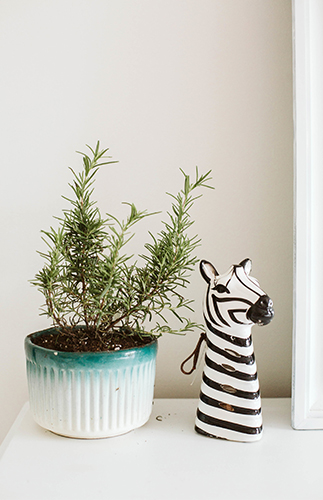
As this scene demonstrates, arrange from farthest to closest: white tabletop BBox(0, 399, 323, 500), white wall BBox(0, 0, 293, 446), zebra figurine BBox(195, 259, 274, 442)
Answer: white wall BBox(0, 0, 293, 446)
zebra figurine BBox(195, 259, 274, 442)
white tabletop BBox(0, 399, 323, 500)

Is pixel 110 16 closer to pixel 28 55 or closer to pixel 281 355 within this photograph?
pixel 28 55

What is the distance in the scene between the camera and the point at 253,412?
0.65 m

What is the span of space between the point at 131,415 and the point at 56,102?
570 mm

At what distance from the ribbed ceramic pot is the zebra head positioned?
0.12m

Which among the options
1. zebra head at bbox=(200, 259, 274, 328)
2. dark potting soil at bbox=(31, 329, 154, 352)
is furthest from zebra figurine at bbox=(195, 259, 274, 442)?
dark potting soil at bbox=(31, 329, 154, 352)

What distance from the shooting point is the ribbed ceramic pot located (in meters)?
0.61

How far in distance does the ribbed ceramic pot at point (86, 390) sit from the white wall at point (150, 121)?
0.79 ft

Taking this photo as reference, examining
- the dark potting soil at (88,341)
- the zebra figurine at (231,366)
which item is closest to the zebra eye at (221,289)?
the zebra figurine at (231,366)

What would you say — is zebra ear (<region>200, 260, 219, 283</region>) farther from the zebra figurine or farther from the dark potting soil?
the dark potting soil

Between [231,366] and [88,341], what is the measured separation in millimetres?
210

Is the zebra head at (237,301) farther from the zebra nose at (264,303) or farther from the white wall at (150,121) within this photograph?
the white wall at (150,121)

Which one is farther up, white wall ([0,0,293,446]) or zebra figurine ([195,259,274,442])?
white wall ([0,0,293,446])

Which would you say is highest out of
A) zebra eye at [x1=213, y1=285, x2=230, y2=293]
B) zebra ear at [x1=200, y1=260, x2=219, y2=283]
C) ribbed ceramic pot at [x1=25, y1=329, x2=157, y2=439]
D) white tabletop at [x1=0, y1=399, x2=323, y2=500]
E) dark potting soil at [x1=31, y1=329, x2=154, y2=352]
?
zebra ear at [x1=200, y1=260, x2=219, y2=283]

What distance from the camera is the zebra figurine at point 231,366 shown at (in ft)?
2.11
